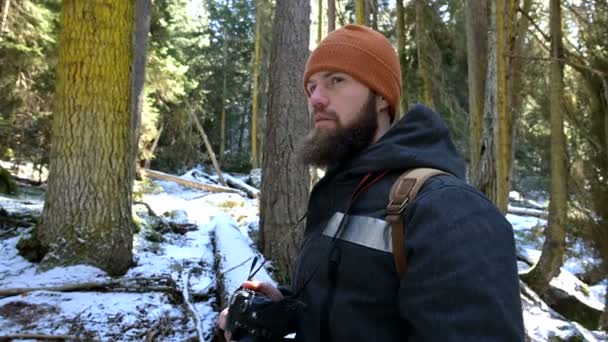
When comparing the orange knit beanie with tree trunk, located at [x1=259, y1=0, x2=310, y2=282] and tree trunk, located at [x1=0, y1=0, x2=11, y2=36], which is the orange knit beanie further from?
tree trunk, located at [x1=0, y1=0, x2=11, y2=36]

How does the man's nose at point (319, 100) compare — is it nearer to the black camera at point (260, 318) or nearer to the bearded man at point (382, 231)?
the bearded man at point (382, 231)

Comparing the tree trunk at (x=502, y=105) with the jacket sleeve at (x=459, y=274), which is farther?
the tree trunk at (x=502, y=105)

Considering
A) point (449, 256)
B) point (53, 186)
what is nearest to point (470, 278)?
point (449, 256)

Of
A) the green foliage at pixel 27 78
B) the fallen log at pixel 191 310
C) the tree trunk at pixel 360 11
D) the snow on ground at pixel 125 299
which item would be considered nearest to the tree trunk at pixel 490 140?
the snow on ground at pixel 125 299

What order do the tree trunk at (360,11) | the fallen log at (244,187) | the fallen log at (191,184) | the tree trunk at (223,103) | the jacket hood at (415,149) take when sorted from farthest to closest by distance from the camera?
1. the tree trunk at (223,103)
2. the fallen log at (191,184)
3. the fallen log at (244,187)
4. the tree trunk at (360,11)
5. the jacket hood at (415,149)

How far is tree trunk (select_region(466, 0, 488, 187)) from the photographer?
8.04 metres

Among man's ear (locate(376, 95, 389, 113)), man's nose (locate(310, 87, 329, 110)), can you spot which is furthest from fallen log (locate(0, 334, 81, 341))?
man's ear (locate(376, 95, 389, 113))

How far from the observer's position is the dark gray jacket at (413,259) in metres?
0.98

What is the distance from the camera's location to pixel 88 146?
5008 mm

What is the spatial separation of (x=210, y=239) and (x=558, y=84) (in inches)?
296

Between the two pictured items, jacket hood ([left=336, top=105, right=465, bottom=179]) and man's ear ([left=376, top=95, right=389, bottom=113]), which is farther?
man's ear ([left=376, top=95, right=389, bottom=113])

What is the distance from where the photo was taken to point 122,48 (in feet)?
17.1

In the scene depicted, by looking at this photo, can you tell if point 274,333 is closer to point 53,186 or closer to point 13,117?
point 53,186

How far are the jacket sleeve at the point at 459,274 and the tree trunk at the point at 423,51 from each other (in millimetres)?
10632
